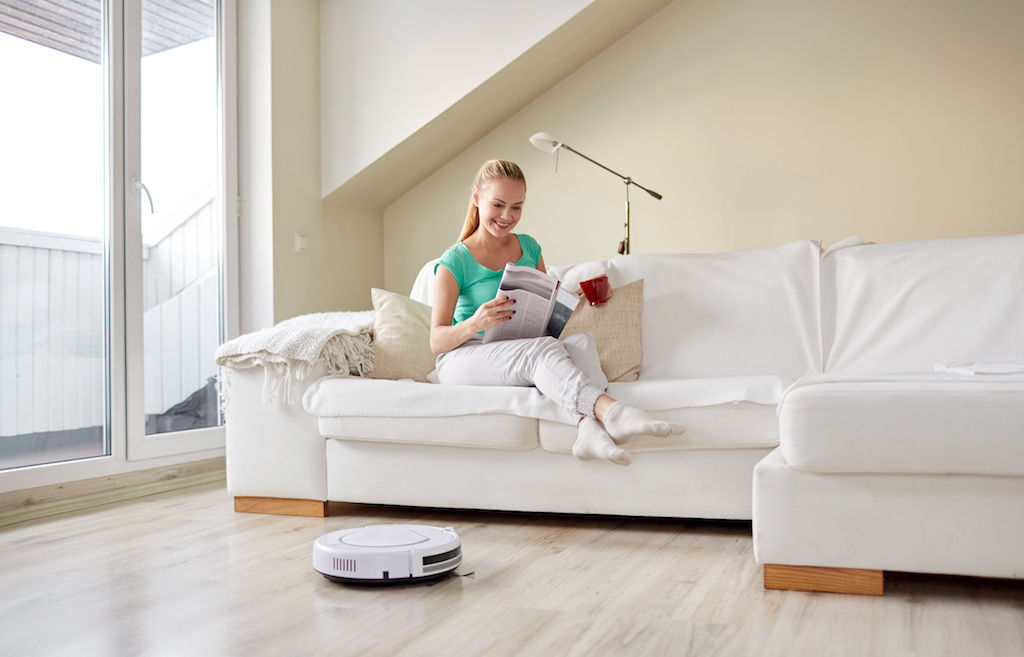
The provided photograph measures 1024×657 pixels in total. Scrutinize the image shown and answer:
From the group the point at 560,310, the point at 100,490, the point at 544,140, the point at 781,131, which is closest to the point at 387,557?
the point at 560,310

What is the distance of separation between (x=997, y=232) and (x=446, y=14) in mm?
2660

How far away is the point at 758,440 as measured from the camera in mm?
2213

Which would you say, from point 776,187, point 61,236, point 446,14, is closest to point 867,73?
point 776,187

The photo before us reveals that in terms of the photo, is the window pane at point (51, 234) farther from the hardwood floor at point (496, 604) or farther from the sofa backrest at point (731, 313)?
the sofa backrest at point (731, 313)

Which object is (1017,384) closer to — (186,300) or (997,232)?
(997,232)

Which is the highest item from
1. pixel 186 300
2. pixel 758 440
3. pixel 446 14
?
pixel 446 14

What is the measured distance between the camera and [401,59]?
4.12 m

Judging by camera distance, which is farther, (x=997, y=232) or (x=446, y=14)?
(x=446, y=14)

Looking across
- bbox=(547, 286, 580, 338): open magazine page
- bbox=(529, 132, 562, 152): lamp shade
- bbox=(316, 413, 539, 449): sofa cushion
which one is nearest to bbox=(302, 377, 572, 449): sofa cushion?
bbox=(316, 413, 539, 449): sofa cushion

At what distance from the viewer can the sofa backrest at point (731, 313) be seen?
2756mm

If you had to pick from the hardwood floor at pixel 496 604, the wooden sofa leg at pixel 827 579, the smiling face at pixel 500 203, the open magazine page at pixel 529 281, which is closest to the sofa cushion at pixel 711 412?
the hardwood floor at pixel 496 604

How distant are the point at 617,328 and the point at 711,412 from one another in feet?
2.06

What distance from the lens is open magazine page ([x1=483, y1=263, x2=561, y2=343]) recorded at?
94.0 inches

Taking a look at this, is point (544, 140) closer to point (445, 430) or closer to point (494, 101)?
point (494, 101)
